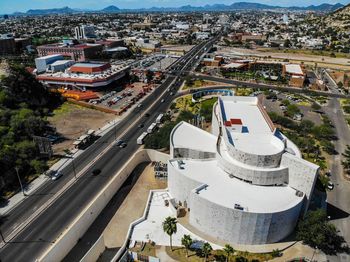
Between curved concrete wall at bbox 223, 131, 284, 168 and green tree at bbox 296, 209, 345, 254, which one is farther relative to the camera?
curved concrete wall at bbox 223, 131, 284, 168

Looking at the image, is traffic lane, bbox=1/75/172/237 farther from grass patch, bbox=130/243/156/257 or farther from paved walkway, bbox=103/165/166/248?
grass patch, bbox=130/243/156/257

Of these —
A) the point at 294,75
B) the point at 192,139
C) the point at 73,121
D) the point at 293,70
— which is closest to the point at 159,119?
the point at 73,121

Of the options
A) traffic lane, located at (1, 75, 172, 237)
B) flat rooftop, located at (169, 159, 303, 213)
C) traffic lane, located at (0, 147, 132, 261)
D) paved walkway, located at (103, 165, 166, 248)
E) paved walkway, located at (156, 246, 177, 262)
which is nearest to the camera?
paved walkway, located at (156, 246, 177, 262)

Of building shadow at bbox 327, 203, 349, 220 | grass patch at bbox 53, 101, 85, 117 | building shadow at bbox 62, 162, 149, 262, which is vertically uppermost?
grass patch at bbox 53, 101, 85, 117

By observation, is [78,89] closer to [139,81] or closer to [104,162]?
[139,81]

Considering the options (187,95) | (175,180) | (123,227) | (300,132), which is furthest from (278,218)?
(187,95)

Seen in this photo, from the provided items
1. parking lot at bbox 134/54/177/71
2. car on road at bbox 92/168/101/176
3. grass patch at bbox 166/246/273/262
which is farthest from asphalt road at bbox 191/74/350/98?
grass patch at bbox 166/246/273/262
